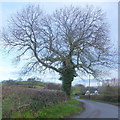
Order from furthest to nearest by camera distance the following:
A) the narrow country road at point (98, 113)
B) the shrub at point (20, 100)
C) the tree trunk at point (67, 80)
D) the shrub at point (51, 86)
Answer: the tree trunk at point (67, 80) → the shrub at point (51, 86) → the narrow country road at point (98, 113) → the shrub at point (20, 100)

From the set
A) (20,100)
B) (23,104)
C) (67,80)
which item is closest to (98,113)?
(23,104)

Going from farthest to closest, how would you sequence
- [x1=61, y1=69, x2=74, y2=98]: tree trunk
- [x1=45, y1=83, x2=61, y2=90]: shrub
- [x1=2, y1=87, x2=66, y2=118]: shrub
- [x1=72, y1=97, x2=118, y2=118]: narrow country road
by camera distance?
[x1=61, y1=69, x2=74, y2=98]: tree trunk
[x1=45, y1=83, x2=61, y2=90]: shrub
[x1=72, y1=97, x2=118, y2=118]: narrow country road
[x1=2, y1=87, x2=66, y2=118]: shrub

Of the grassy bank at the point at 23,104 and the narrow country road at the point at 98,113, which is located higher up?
the grassy bank at the point at 23,104

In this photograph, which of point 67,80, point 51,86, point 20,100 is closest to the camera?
point 20,100

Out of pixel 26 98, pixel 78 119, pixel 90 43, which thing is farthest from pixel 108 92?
pixel 26 98

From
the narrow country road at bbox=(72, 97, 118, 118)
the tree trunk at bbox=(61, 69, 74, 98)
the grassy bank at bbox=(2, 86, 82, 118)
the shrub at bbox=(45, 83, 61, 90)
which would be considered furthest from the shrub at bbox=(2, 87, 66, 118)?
the tree trunk at bbox=(61, 69, 74, 98)

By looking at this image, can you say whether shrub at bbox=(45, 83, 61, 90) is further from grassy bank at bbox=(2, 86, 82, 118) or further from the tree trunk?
grassy bank at bbox=(2, 86, 82, 118)

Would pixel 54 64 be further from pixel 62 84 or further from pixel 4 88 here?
pixel 4 88

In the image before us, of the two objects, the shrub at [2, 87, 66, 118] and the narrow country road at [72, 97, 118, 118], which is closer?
the shrub at [2, 87, 66, 118]

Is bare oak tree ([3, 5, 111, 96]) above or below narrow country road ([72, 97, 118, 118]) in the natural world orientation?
above

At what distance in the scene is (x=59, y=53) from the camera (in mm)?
→ 11805

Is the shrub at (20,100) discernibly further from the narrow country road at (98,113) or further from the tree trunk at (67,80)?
the tree trunk at (67,80)

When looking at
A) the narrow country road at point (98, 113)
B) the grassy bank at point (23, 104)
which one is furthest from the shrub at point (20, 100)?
the narrow country road at point (98, 113)

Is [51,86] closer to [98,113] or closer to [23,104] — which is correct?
[98,113]
